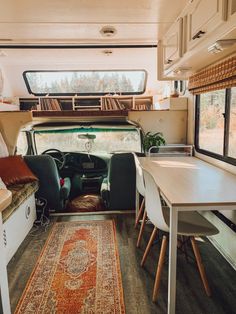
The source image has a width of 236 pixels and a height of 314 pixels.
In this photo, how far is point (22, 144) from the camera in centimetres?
393

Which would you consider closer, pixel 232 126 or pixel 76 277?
pixel 76 277

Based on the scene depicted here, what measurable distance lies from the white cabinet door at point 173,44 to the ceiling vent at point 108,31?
21.0 inches

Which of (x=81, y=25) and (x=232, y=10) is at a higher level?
(x=81, y=25)

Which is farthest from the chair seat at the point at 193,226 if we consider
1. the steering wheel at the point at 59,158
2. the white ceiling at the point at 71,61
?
the steering wheel at the point at 59,158

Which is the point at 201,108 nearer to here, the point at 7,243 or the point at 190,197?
the point at 190,197

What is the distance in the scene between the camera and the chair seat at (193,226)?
65.5 inches

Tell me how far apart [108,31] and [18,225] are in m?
2.06

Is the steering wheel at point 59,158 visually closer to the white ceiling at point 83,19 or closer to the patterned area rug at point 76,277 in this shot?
the patterned area rug at point 76,277

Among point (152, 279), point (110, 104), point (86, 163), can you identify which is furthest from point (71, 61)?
point (152, 279)

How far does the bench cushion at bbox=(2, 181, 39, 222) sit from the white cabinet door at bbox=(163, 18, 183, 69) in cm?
196

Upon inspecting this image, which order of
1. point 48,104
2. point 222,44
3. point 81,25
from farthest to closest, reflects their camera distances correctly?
point 48,104, point 81,25, point 222,44

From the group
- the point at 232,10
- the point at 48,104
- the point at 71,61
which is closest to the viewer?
the point at 232,10

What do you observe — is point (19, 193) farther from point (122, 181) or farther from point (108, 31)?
point (108, 31)

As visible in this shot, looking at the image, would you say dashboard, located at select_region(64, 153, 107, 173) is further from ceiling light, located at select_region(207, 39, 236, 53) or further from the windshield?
ceiling light, located at select_region(207, 39, 236, 53)
